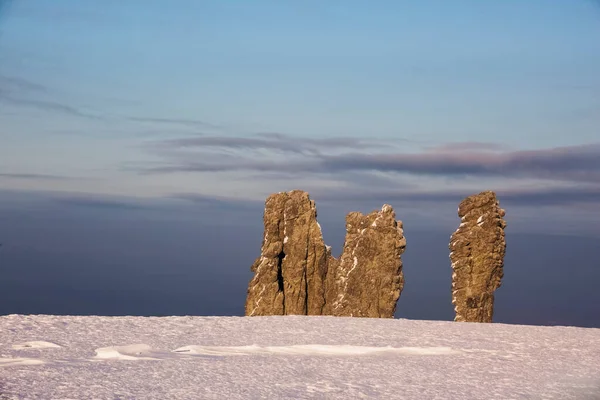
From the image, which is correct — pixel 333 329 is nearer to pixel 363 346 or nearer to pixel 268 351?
pixel 363 346

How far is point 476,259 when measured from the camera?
27141mm

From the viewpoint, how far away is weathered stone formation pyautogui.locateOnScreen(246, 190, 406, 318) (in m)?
31.0

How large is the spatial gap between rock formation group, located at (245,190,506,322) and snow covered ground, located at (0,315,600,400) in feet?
34.7

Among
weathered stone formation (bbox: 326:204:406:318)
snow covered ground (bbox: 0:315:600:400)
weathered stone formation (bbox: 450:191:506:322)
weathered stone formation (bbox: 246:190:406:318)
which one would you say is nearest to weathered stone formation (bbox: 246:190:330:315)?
weathered stone formation (bbox: 246:190:406:318)

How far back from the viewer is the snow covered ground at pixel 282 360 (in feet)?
31.1

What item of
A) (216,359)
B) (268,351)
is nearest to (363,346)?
(268,351)

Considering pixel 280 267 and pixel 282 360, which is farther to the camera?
pixel 280 267

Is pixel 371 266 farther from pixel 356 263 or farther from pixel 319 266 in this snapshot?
pixel 319 266

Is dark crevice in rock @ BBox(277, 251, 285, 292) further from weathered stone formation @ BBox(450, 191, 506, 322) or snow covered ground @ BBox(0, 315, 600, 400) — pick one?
snow covered ground @ BBox(0, 315, 600, 400)

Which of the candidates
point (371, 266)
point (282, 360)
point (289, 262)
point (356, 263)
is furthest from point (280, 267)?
point (282, 360)

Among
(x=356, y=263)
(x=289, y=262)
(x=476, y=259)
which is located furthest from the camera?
(x=289, y=262)

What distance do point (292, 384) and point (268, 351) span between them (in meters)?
2.64

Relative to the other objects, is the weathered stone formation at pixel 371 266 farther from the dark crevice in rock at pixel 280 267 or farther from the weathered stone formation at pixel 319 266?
the dark crevice in rock at pixel 280 267

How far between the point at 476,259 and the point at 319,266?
10009mm
